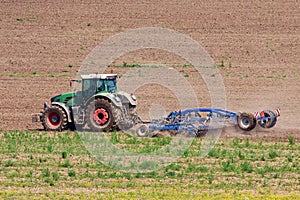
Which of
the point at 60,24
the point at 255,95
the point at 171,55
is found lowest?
the point at 255,95

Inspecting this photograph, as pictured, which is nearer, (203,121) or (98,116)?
(203,121)

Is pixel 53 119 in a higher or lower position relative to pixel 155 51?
lower

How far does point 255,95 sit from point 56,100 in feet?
36.6

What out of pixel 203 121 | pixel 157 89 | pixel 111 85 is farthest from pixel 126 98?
pixel 157 89

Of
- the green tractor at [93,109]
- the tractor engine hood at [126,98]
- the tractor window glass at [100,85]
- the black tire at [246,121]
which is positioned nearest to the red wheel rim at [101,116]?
the green tractor at [93,109]

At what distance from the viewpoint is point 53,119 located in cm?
2414

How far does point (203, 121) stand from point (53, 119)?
483cm

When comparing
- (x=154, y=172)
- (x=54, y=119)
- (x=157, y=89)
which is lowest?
(x=154, y=172)

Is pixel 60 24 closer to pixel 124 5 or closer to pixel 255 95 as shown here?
pixel 124 5

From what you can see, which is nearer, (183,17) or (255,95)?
(255,95)

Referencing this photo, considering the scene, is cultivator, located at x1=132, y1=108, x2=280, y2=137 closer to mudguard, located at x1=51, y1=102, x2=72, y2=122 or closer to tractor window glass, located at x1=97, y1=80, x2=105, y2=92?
tractor window glass, located at x1=97, y1=80, x2=105, y2=92

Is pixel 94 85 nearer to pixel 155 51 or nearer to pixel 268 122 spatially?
pixel 268 122

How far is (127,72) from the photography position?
124ft

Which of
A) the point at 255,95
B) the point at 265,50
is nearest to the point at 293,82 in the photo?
the point at 255,95
